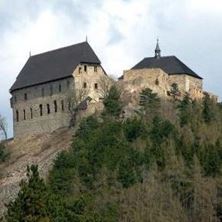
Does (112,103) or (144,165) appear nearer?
(144,165)

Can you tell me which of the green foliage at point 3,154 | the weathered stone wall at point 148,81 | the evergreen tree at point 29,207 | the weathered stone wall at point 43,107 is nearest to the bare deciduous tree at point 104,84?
the weathered stone wall at point 148,81

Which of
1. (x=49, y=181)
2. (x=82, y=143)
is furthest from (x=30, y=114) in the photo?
(x=49, y=181)

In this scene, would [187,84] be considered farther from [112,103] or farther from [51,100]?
[51,100]

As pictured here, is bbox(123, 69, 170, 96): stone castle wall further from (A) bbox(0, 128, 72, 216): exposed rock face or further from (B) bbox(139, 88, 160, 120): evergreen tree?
(A) bbox(0, 128, 72, 216): exposed rock face

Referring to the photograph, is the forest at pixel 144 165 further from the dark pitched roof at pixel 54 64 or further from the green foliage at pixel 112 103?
the dark pitched roof at pixel 54 64

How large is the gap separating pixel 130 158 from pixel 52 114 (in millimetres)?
17436

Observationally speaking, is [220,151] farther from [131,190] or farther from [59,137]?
[59,137]

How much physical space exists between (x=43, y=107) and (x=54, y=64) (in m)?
4.69

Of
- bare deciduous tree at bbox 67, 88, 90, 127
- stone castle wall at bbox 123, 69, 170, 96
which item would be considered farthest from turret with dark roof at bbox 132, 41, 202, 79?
bare deciduous tree at bbox 67, 88, 90, 127

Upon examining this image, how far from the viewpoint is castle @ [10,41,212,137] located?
311 ft

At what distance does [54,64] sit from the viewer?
100 metres

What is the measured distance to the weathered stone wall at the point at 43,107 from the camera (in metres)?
96.2

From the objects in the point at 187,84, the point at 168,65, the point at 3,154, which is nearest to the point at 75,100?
the point at 3,154

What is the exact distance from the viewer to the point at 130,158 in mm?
81125
